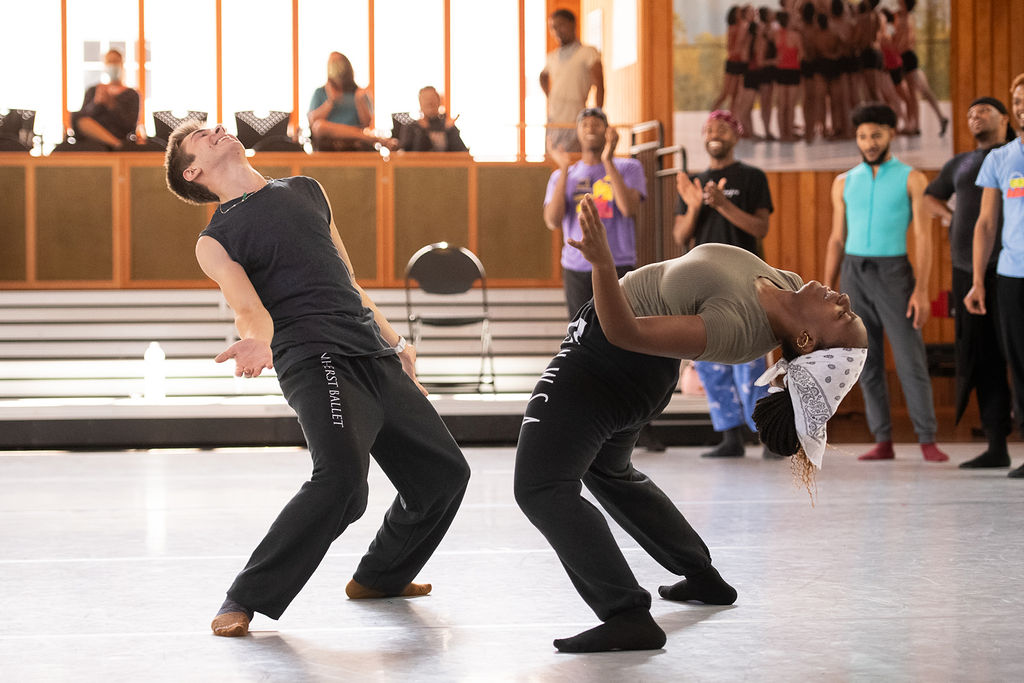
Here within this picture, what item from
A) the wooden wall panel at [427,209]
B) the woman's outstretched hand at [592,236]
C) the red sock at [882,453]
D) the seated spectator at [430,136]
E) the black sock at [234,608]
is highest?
the seated spectator at [430,136]

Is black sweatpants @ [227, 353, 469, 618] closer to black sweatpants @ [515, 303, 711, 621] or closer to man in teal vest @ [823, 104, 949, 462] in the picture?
black sweatpants @ [515, 303, 711, 621]

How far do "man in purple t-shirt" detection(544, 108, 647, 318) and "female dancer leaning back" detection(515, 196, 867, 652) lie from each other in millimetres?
3389

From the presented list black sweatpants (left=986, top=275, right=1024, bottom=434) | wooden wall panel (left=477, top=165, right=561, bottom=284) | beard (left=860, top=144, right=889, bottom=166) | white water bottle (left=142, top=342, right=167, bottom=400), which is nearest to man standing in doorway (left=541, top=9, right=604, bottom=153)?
wooden wall panel (left=477, top=165, right=561, bottom=284)

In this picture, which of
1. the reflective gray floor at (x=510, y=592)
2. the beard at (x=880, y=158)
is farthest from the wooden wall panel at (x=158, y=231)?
the beard at (x=880, y=158)

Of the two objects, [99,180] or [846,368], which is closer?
[846,368]

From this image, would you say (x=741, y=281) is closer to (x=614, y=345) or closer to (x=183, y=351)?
(x=614, y=345)

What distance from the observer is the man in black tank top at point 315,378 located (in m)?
2.59

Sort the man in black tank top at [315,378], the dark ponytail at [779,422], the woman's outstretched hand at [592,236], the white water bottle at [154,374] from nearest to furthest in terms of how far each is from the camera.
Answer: the woman's outstretched hand at [592,236] < the dark ponytail at [779,422] < the man in black tank top at [315,378] < the white water bottle at [154,374]

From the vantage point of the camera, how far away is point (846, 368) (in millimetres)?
2426

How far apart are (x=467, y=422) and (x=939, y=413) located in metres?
3.76

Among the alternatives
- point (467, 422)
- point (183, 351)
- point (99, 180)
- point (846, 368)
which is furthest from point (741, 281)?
point (99, 180)

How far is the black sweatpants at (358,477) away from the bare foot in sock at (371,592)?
1 cm

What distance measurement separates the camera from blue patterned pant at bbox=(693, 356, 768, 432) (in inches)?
221

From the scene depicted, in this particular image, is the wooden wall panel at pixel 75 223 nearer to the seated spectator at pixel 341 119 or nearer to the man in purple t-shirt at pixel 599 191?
the seated spectator at pixel 341 119
